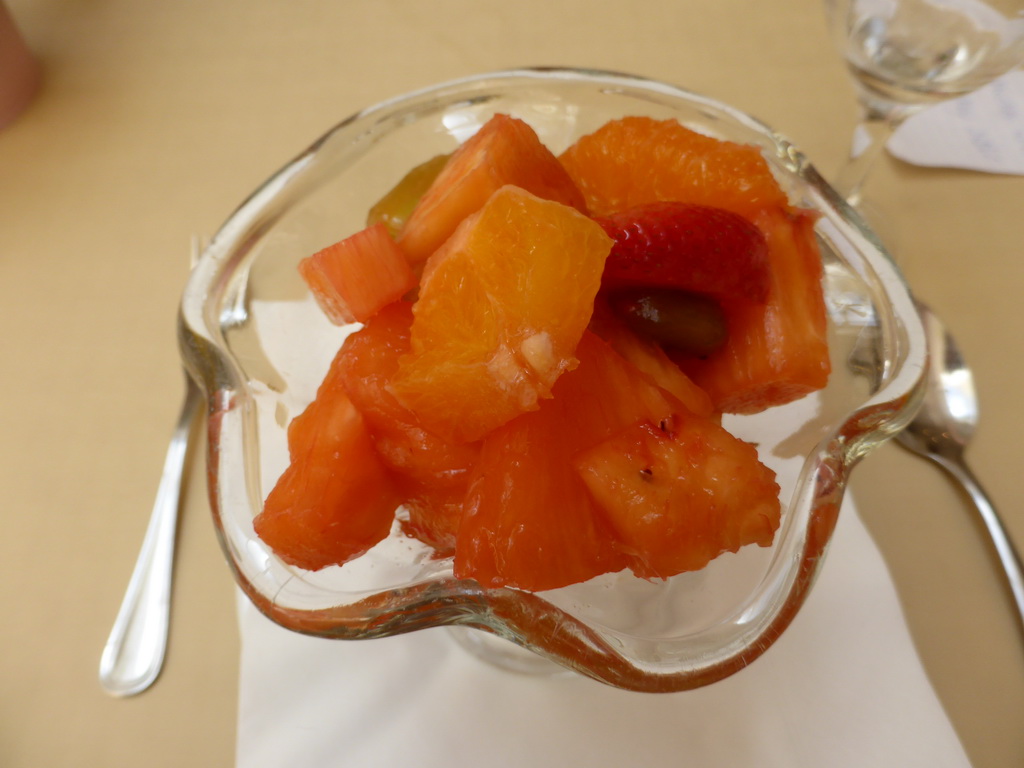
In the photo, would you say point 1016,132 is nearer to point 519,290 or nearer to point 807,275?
point 807,275

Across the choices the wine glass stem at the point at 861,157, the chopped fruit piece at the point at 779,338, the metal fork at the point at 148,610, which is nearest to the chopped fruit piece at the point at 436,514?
the chopped fruit piece at the point at 779,338

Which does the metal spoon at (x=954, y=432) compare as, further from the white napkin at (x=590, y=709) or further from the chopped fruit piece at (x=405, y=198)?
the chopped fruit piece at (x=405, y=198)

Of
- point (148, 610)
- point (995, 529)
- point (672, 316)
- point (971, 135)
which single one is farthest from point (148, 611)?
point (971, 135)

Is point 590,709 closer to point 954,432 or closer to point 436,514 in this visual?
point 436,514

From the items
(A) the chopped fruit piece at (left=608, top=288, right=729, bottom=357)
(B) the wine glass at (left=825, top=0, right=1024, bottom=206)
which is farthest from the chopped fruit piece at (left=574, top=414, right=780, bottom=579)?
(B) the wine glass at (left=825, top=0, right=1024, bottom=206)

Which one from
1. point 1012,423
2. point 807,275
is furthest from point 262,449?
point 1012,423

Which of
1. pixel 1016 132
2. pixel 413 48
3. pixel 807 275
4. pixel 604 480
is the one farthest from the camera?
pixel 413 48
